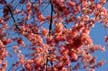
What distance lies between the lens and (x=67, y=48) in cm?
1673

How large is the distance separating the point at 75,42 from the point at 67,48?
0.46 m

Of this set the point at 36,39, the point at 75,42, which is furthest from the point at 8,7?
the point at 75,42

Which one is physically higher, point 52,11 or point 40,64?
point 52,11

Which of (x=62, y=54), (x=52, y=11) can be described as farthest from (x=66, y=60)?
(x=52, y=11)

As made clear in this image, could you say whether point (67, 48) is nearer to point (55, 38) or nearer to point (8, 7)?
point (55, 38)

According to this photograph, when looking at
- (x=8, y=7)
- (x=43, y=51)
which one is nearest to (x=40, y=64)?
(x=43, y=51)

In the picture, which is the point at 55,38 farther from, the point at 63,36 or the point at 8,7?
the point at 8,7

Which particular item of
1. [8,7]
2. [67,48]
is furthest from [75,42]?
[8,7]

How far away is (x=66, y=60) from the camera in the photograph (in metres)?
17.0

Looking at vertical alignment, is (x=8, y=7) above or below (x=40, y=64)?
above

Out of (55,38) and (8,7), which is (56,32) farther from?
(8,7)

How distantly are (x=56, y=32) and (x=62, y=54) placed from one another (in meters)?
0.72

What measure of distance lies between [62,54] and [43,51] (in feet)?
2.17

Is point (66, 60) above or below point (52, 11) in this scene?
below
